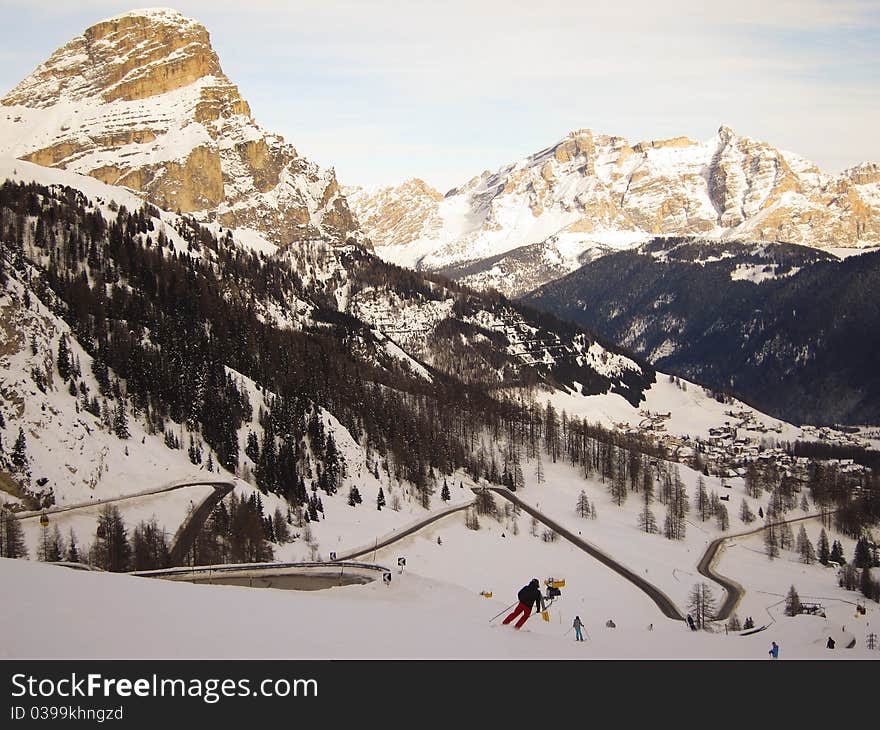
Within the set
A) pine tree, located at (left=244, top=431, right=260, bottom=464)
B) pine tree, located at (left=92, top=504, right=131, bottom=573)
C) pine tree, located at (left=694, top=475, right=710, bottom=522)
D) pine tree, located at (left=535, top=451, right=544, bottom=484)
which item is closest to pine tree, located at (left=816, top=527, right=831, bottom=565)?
pine tree, located at (left=694, top=475, right=710, bottom=522)

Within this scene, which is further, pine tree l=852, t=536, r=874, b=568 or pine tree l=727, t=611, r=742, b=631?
pine tree l=852, t=536, r=874, b=568

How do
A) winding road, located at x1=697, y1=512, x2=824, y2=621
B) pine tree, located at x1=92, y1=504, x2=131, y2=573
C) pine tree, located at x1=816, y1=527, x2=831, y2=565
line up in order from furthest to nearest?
pine tree, located at x1=816, y1=527, x2=831, y2=565 < winding road, located at x1=697, y1=512, x2=824, y2=621 < pine tree, located at x1=92, y1=504, x2=131, y2=573

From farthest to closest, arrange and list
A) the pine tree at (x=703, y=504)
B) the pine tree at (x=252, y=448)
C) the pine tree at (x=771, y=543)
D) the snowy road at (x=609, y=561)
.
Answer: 1. the pine tree at (x=703, y=504)
2. the pine tree at (x=771, y=543)
3. the pine tree at (x=252, y=448)
4. the snowy road at (x=609, y=561)

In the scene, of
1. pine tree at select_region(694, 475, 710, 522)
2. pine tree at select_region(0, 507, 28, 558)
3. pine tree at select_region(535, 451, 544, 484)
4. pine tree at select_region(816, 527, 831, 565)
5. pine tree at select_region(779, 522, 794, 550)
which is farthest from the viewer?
pine tree at select_region(535, 451, 544, 484)

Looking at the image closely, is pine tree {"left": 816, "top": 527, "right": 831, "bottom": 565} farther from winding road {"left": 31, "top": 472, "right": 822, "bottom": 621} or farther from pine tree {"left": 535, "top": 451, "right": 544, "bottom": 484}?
pine tree {"left": 535, "top": 451, "right": 544, "bottom": 484}

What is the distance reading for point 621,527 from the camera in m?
141

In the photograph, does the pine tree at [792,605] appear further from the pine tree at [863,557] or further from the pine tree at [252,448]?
the pine tree at [252,448]

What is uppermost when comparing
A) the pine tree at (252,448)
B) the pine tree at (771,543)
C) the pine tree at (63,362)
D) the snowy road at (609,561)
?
the pine tree at (63,362)

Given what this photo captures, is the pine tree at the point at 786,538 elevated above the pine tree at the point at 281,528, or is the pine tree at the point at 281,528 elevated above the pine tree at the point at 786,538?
the pine tree at the point at 281,528

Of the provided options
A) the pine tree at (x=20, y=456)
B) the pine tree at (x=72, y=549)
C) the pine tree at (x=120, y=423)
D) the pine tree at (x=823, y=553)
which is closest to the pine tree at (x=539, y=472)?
the pine tree at (x=823, y=553)

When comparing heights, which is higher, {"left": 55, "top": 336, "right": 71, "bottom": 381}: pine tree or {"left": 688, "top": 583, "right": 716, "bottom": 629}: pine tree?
{"left": 55, "top": 336, "right": 71, "bottom": 381}: pine tree

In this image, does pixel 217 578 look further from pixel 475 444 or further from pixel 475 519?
pixel 475 444
